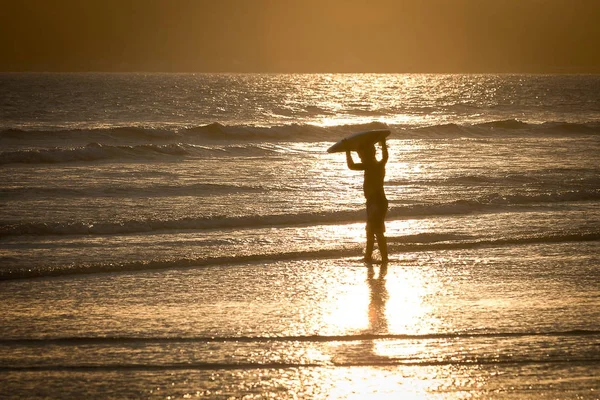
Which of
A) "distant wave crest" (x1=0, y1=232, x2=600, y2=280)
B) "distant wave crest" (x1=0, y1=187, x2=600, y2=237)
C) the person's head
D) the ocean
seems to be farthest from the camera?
"distant wave crest" (x1=0, y1=187, x2=600, y2=237)

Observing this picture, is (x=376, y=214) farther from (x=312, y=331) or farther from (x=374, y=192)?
(x=312, y=331)

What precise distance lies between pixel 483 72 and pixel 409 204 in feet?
552

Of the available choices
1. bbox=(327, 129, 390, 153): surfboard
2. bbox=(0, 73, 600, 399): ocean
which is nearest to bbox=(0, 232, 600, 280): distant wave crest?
bbox=(0, 73, 600, 399): ocean

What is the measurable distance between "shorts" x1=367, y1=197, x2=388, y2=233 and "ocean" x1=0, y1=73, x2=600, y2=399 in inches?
18.3

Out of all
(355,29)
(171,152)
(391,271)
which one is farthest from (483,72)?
(391,271)

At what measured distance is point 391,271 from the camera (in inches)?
388

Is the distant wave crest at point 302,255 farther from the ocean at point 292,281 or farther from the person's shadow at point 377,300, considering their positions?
the person's shadow at point 377,300

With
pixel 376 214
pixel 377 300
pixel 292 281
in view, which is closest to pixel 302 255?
pixel 376 214

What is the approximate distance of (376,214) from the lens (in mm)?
10258

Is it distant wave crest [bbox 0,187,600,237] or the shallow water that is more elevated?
distant wave crest [bbox 0,187,600,237]

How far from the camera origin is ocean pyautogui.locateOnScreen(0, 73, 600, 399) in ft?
20.0

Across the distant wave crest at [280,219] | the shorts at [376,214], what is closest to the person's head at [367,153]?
the shorts at [376,214]

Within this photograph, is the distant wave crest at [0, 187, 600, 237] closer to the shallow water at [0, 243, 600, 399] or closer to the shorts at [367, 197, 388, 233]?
the shallow water at [0, 243, 600, 399]

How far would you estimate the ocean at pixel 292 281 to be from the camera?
610cm
